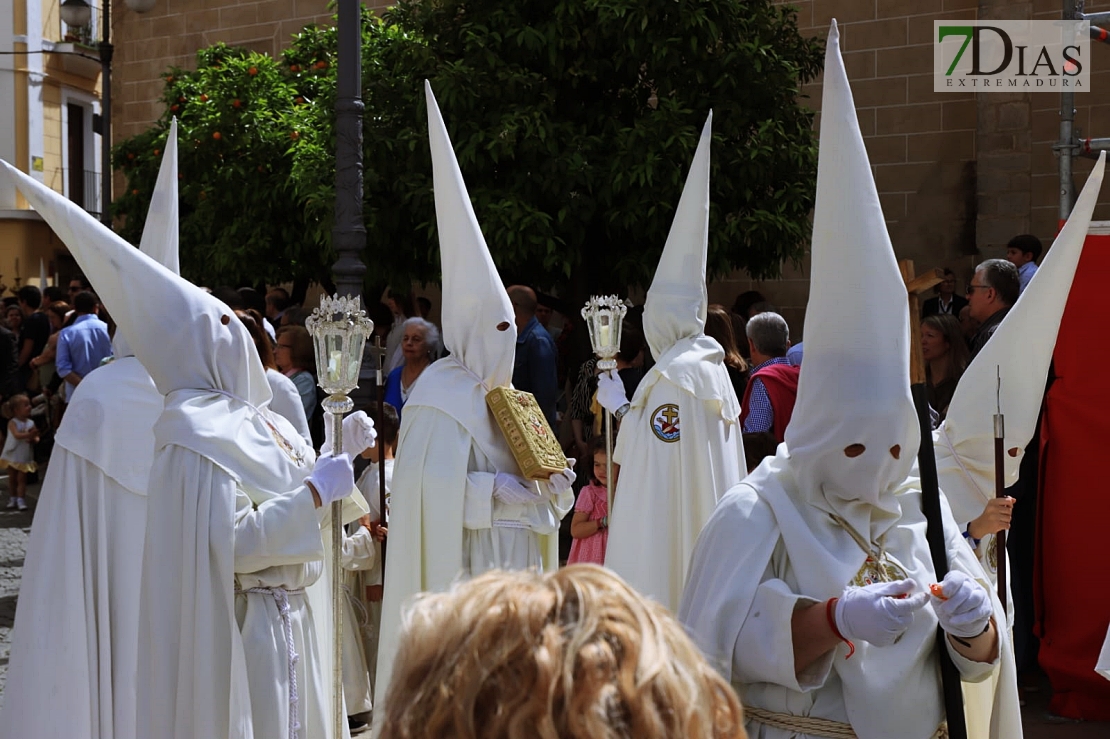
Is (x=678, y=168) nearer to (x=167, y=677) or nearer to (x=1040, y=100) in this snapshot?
(x=1040, y=100)

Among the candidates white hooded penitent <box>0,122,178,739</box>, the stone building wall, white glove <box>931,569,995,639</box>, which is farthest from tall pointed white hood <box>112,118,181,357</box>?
the stone building wall

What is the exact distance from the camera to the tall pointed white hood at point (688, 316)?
265 inches

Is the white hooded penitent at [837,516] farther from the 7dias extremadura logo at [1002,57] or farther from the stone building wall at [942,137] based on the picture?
the stone building wall at [942,137]

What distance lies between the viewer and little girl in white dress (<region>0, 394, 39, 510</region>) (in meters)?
12.7

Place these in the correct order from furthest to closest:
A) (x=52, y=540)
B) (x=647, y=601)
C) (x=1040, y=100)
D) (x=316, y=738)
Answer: (x=1040, y=100) → (x=52, y=540) → (x=316, y=738) → (x=647, y=601)

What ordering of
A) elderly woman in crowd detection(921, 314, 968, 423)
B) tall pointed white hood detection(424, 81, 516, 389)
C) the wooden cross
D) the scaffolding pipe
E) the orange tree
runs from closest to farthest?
1. the wooden cross
2. tall pointed white hood detection(424, 81, 516, 389)
3. elderly woman in crowd detection(921, 314, 968, 423)
4. the scaffolding pipe
5. the orange tree

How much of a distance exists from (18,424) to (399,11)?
5.42 metres

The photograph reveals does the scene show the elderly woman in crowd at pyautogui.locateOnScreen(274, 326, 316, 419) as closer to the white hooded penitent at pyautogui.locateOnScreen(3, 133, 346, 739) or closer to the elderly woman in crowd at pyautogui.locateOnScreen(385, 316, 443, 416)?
the elderly woman in crowd at pyautogui.locateOnScreen(385, 316, 443, 416)

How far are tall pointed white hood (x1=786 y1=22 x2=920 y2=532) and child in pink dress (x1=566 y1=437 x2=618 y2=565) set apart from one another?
3.95 meters

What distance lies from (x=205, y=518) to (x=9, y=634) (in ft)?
14.7

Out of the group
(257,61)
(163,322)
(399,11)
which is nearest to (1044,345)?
(163,322)

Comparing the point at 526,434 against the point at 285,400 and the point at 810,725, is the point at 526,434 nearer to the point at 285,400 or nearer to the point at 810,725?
the point at 285,400

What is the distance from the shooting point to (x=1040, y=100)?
41.8 feet

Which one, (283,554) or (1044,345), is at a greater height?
(1044,345)
